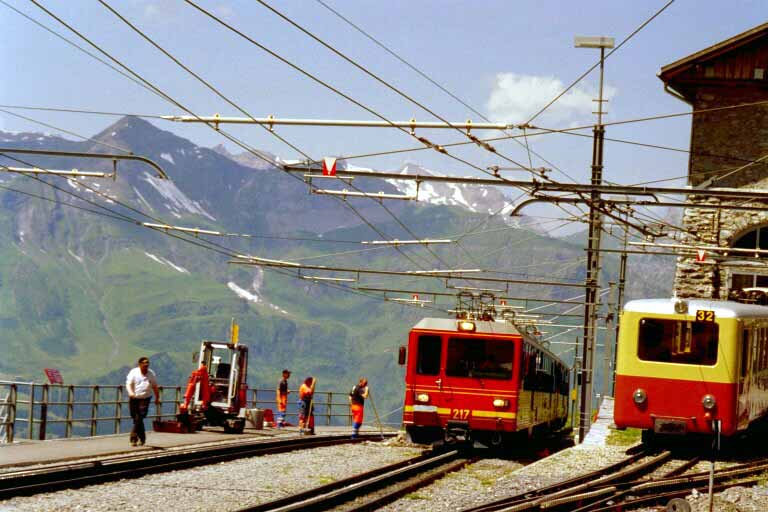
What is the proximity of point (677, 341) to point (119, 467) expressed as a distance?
9893 millimetres

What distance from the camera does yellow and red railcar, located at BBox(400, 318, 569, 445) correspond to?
80.5 feet

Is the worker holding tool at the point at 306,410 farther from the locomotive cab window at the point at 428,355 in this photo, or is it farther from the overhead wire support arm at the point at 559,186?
the overhead wire support arm at the point at 559,186

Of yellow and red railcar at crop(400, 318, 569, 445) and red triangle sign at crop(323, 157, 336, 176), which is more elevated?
red triangle sign at crop(323, 157, 336, 176)

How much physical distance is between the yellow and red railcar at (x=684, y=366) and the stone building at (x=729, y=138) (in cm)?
1677

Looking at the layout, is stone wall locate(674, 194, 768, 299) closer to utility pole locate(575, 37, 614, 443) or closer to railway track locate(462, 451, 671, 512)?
utility pole locate(575, 37, 614, 443)

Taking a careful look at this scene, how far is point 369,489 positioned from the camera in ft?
54.7

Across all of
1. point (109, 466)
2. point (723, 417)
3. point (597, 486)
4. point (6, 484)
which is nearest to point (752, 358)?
point (723, 417)

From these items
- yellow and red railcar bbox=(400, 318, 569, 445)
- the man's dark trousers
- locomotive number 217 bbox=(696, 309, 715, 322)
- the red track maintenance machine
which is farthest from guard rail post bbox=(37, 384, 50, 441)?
locomotive number 217 bbox=(696, 309, 715, 322)

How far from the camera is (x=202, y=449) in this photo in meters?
22.3

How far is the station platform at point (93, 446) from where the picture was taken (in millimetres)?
18391

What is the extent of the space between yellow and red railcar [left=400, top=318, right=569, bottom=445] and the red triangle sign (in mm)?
8131

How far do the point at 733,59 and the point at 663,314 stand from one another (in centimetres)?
1944

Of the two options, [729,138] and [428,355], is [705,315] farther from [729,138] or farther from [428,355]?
[729,138]

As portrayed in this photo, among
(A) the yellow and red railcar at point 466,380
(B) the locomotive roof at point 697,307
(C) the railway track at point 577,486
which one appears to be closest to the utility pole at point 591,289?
(A) the yellow and red railcar at point 466,380
